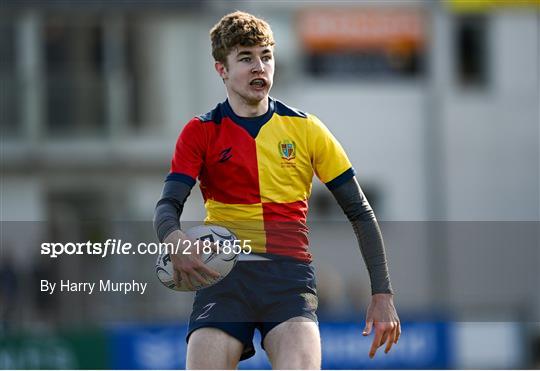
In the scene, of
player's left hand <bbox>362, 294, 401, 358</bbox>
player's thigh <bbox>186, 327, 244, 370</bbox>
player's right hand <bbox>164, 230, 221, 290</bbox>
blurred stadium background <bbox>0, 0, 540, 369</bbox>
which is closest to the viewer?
player's right hand <bbox>164, 230, 221, 290</bbox>

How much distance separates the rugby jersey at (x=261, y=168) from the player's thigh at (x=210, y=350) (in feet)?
1.30

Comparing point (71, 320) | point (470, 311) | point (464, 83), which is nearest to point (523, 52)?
point (464, 83)

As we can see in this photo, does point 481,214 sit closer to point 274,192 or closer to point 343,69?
point 343,69

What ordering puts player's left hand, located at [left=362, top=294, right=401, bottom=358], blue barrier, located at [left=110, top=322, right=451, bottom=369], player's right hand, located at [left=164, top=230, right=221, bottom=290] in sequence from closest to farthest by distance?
player's right hand, located at [left=164, top=230, right=221, bottom=290], player's left hand, located at [left=362, top=294, right=401, bottom=358], blue barrier, located at [left=110, top=322, right=451, bottom=369]

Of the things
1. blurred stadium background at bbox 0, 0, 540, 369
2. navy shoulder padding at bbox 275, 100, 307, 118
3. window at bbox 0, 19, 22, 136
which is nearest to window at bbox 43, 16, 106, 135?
blurred stadium background at bbox 0, 0, 540, 369

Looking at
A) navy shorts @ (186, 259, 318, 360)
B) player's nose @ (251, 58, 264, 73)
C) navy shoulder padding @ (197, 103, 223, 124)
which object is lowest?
navy shorts @ (186, 259, 318, 360)

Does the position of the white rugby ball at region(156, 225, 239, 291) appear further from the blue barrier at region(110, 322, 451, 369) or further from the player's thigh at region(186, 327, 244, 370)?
the blue barrier at region(110, 322, 451, 369)

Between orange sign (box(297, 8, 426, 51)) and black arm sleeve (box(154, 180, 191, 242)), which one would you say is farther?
orange sign (box(297, 8, 426, 51))

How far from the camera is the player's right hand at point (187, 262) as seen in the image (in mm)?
5938

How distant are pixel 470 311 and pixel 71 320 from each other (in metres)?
5.13

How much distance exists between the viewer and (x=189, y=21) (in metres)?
22.8

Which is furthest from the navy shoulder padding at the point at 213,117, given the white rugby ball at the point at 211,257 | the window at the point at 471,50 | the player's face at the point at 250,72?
the window at the point at 471,50

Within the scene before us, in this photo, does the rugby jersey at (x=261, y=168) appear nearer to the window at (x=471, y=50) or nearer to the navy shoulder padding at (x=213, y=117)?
the navy shoulder padding at (x=213, y=117)

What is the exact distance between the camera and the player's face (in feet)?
20.0
